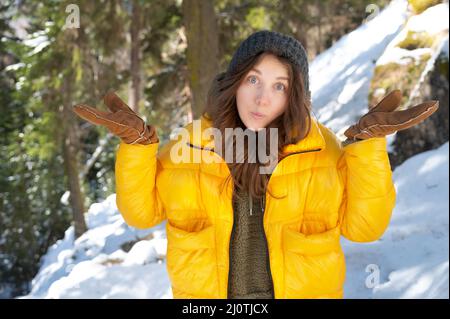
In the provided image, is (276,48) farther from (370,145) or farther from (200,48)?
(200,48)

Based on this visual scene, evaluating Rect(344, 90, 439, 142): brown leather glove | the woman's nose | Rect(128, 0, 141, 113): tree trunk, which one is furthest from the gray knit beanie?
Rect(128, 0, 141, 113): tree trunk

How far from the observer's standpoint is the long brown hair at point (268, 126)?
2.08m

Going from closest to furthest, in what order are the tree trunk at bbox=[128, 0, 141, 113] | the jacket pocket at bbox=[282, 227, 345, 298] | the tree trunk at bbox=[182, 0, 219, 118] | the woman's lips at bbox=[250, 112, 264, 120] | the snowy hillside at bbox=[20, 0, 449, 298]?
1. the jacket pocket at bbox=[282, 227, 345, 298]
2. the woman's lips at bbox=[250, 112, 264, 120]
3. the snowy hillside at bbox=[20, 0, 449, 298]
4. the tree trunk at bbox=[182, 0, 219, 118]
5. the tree trunk at bbox=[128, 0, 141, 113]

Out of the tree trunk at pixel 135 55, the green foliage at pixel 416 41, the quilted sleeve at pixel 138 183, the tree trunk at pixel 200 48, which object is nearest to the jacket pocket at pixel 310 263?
the quilted sleeve at pixel 138 183

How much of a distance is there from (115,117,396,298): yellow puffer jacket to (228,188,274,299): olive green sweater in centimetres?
5

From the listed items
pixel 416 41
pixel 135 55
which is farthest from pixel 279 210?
pixel 135 55

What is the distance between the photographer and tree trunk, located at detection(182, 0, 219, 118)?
6.45m

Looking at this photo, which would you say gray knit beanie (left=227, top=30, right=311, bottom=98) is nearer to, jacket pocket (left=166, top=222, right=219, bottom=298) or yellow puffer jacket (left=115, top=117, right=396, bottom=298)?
yellow puffer jacket (left=115, top=117, right=396, bottom=298)

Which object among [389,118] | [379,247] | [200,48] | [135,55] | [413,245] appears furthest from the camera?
[135,55]

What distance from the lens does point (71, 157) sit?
13.0 m

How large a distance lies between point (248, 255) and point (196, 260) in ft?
0.73

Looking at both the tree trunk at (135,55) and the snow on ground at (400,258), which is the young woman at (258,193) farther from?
the tree trunk at (135,55)

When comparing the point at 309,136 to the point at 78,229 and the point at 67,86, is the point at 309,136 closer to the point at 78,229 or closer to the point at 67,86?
the point at 67,86
